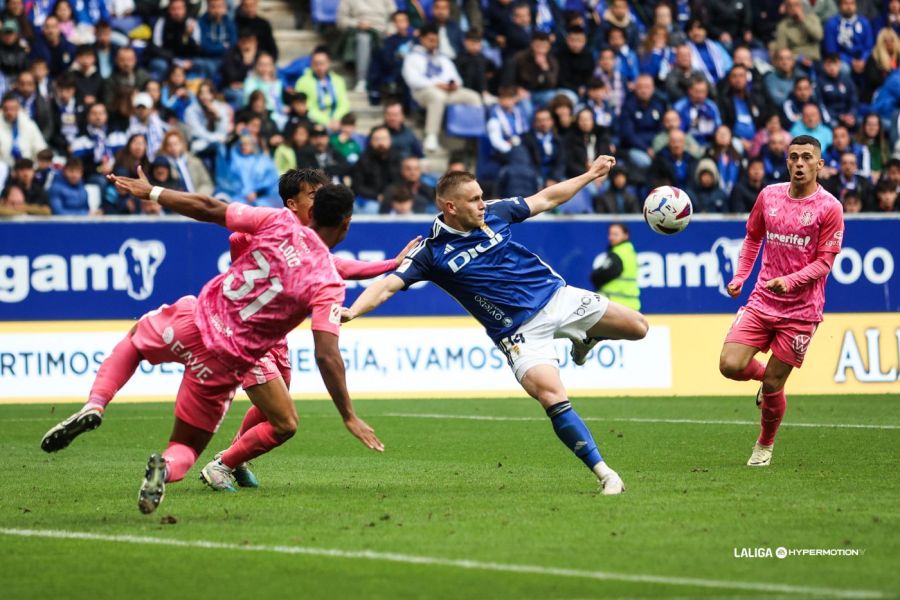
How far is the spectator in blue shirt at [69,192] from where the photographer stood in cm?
2055

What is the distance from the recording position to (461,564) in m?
7.29

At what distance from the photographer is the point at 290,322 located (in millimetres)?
8953

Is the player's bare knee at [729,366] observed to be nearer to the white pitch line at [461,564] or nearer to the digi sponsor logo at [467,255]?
the digi sponsor logo at [467,255]

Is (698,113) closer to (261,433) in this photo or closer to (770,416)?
(770,416)

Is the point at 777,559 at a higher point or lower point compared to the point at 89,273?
higher

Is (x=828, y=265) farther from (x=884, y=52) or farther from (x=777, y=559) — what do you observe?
(x=884, y=52)

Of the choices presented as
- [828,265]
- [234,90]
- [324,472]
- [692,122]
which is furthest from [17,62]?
[828,265]

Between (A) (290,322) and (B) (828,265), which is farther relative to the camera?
(B) (828,265)

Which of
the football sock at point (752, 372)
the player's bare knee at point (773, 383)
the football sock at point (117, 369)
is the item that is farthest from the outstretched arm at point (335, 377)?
the football sock at point (752, 372)

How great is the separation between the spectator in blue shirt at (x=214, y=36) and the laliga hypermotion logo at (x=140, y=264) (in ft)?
13.6

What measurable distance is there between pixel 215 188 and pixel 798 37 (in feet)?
37.4

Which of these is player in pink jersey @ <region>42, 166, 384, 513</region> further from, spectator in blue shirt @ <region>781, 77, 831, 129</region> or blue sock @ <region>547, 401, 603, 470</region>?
spectator in blue shirt @ <region>781, 77, 831, 129</region>

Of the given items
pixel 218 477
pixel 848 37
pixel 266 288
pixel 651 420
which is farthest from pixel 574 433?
pixel 848 37

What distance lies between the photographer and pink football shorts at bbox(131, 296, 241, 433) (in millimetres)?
8883
